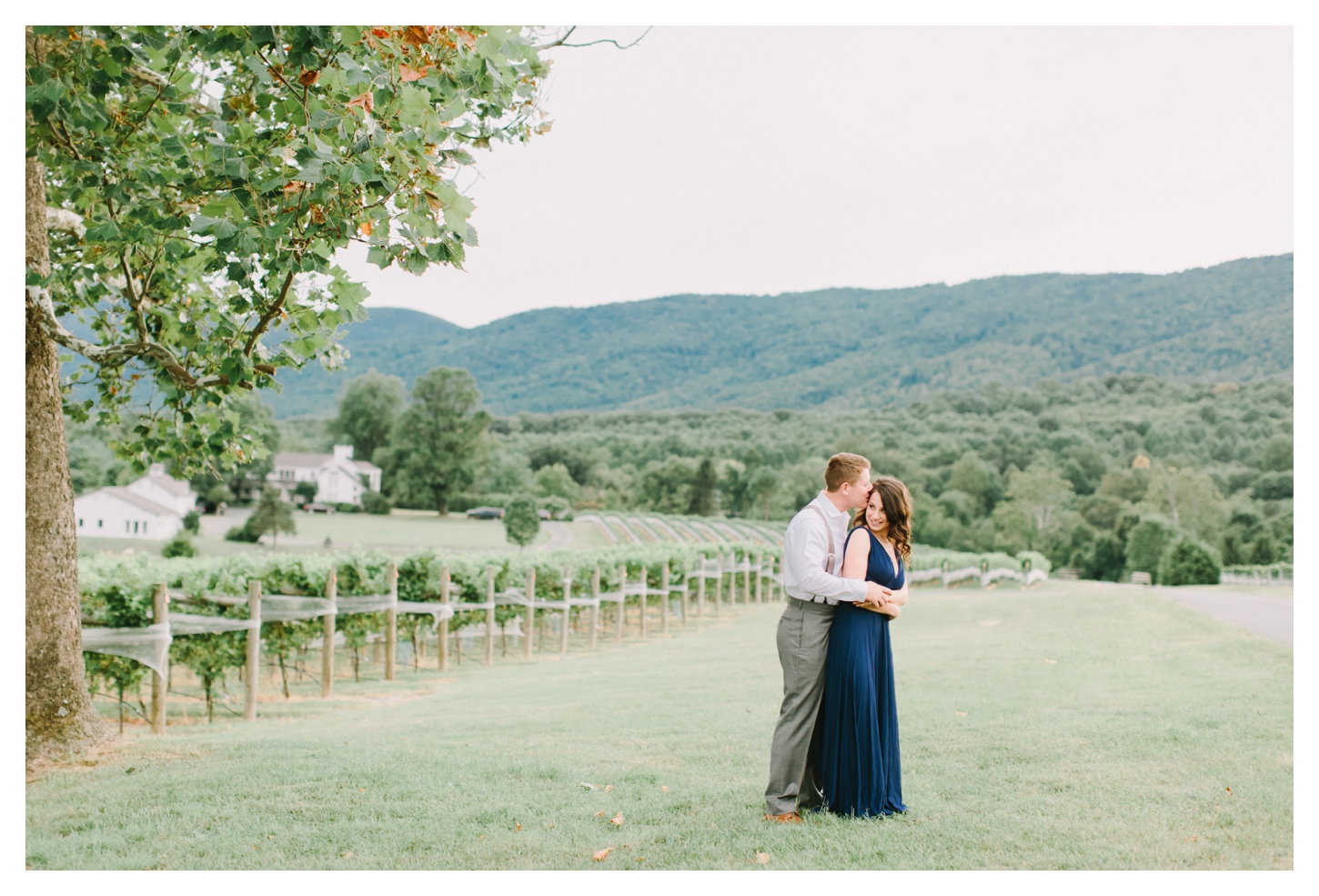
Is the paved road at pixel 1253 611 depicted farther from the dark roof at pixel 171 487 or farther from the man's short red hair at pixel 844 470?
the dark roof at pixel 171 487

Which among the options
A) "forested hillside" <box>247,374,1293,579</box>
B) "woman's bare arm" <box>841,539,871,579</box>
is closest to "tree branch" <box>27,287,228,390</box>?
"woman's bare arm" <box>841,539,871,579</box>

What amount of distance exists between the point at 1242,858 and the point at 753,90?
729 centimetres

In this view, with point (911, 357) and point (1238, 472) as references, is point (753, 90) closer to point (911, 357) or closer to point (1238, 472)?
point (1238, 472)

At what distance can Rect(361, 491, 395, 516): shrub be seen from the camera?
77188 mm

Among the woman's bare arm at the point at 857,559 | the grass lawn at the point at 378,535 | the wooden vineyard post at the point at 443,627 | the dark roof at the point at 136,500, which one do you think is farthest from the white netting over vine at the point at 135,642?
the dark roof at the point at 136,500

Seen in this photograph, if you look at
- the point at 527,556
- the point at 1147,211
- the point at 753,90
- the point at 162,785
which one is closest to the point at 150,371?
the point at 162,785

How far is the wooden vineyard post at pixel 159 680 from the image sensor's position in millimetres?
8320

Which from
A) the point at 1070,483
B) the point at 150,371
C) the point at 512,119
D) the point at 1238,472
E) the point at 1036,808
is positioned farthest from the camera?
the point at 1070,483

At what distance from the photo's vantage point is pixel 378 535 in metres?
64.6

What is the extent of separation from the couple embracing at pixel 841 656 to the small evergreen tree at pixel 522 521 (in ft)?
126

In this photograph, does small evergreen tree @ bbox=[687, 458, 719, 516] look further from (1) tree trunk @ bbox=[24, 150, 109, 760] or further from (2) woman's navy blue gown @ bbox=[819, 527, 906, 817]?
(2) woman's navy blue gown @ bbox=[819, 527, 906, 817]

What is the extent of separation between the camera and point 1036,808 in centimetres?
481

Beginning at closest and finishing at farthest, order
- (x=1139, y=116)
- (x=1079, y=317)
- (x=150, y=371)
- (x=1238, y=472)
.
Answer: (x=150, y=371) → (x=1139, y=116) → (x=1238, y=472) → (x=1079, y=317)

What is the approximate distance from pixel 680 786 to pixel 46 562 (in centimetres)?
501
